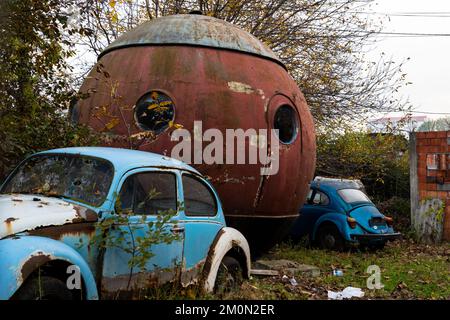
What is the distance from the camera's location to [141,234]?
4.36m

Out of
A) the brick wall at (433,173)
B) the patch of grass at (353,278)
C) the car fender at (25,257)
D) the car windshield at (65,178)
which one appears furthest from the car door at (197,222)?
the brick wall at (433,173)

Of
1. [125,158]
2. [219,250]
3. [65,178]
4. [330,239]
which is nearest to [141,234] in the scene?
[125,158]

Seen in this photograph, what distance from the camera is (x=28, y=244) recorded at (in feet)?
11.6

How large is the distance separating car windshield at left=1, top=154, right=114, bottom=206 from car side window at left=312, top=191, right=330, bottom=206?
7558 mm

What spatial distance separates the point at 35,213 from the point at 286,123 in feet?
15.0

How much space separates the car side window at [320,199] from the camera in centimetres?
1131

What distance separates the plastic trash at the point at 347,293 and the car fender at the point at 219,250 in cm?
124

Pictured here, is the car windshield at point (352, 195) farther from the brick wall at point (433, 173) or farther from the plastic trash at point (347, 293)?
the plastic trash at point (347, 293)

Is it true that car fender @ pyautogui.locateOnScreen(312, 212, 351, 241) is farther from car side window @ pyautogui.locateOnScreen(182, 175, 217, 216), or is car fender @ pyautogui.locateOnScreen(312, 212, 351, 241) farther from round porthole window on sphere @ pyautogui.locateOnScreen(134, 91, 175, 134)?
car side window @ pyautogui.locateOnScreen(182, 175, 217, 216)

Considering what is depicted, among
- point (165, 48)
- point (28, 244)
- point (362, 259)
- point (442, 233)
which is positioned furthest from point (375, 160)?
point (28, 244)

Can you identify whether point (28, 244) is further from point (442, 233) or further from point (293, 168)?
point (442, 233)

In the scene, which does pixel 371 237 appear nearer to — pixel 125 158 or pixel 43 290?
pixel 125 158

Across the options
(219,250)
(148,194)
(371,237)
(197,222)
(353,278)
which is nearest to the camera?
(148,194)

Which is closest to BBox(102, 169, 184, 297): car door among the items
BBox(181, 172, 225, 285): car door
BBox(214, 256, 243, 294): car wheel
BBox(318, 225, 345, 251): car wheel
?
BBox(181, 172, 225, 285): car door
